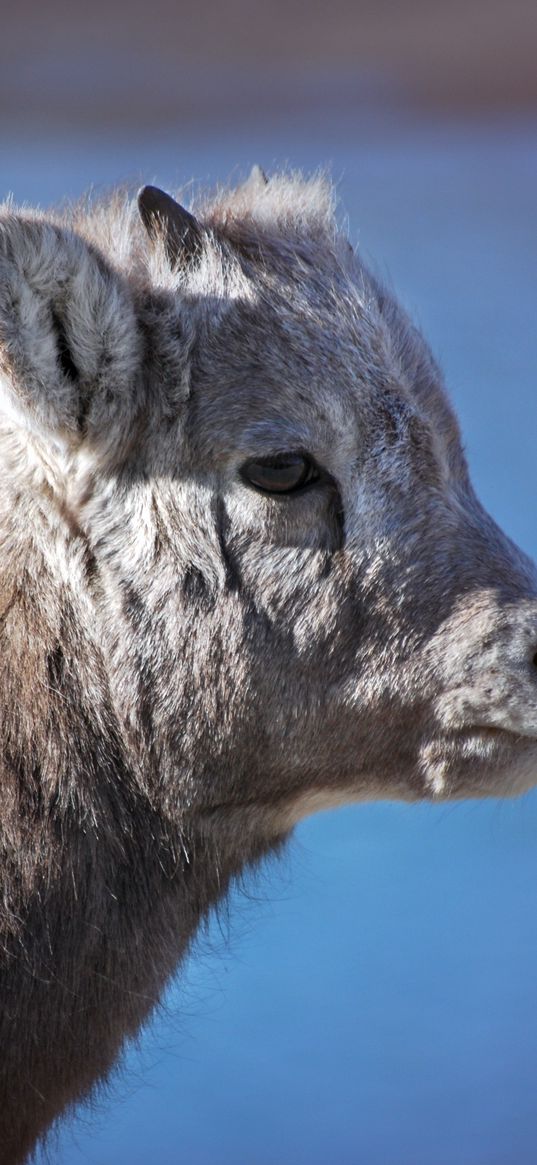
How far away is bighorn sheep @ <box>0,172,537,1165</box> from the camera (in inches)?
92.8

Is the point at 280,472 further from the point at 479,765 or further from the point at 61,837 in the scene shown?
the point at 61,837

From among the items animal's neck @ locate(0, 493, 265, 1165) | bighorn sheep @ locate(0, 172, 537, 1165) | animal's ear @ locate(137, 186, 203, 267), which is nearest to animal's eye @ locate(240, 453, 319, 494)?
bighorn sheep @ locate(0, 172, 537, 1165)

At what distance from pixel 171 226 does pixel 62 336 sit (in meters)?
0.41

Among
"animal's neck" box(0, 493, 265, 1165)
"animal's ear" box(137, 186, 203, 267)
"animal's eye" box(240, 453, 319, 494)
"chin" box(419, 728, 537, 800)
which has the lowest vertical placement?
"animal's neck" box(0, 493, 265, 1165)

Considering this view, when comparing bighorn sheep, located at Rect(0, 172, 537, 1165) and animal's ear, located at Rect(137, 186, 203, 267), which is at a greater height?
animal's ear, located at Rect(137, 186, 203, 267)

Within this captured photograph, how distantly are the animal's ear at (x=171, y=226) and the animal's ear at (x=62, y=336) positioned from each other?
0.21 m

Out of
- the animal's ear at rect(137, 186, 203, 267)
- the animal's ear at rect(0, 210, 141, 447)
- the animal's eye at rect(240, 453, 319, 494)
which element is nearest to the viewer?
the animal's ear at rect(0, 210, 141, 447)

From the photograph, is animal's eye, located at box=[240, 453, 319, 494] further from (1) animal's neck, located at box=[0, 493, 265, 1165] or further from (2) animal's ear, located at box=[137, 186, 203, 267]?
(2) animal's ear, located at box=[137, 186, 203, 267]

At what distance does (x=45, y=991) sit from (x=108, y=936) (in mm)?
151

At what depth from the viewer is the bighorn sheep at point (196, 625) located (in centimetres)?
236

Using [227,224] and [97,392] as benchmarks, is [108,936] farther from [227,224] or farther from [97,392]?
[227,224]

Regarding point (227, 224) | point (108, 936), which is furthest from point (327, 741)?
point (227, 224)

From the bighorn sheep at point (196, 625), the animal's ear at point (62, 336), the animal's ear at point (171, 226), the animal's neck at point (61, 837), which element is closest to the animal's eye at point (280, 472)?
the bighorn sheep at point (196, 625)

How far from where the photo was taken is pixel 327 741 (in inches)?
95.1
